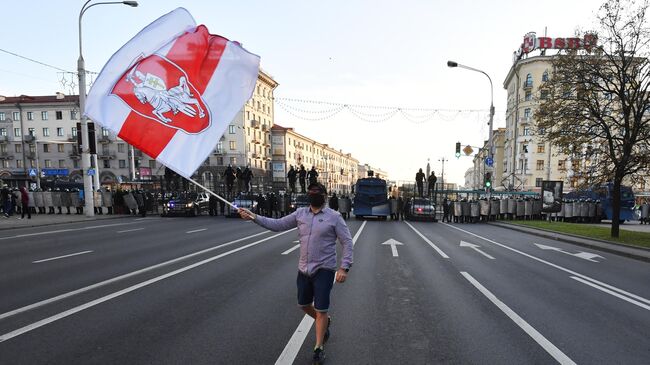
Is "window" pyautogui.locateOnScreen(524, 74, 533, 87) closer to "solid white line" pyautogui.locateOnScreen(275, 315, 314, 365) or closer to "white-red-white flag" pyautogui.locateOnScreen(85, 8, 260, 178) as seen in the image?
"white-red-white flag" pyautogui.locateOnScreen(85, 8, 260, 178)

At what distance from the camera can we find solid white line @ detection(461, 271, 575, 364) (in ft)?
12.9

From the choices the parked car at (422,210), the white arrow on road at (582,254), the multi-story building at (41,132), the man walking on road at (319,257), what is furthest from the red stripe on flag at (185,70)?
the multi-story building at (41,132)

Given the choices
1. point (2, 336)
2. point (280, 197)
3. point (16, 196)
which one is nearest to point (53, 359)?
point (2, 336)

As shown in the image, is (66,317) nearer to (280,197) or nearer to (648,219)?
(280,197)

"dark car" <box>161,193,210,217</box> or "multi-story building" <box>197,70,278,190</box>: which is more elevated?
"multi-story building" <box>197,70,278,190</box>

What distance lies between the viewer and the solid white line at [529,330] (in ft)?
12.9

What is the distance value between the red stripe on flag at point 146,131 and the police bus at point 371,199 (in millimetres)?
21703

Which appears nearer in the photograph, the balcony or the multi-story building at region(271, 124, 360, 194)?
the balcony

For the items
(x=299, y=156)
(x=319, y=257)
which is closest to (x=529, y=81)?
(x=299, y=156)

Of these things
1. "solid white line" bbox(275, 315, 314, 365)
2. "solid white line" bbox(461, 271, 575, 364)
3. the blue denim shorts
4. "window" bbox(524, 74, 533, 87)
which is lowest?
"solid white line" bbox(461, 271, 575, 364)

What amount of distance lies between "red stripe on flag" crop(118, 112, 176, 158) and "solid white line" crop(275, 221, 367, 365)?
9.27 ft

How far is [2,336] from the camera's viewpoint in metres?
4.27

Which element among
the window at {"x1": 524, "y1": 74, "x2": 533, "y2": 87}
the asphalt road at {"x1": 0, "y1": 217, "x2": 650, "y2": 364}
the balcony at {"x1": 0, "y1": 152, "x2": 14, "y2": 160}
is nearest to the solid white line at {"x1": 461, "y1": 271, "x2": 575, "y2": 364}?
the asphalt road at {"x1": 0, "y1": 217, "x2": 650, "y2": 364}

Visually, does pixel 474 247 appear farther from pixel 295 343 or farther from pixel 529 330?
pixel 295 343
